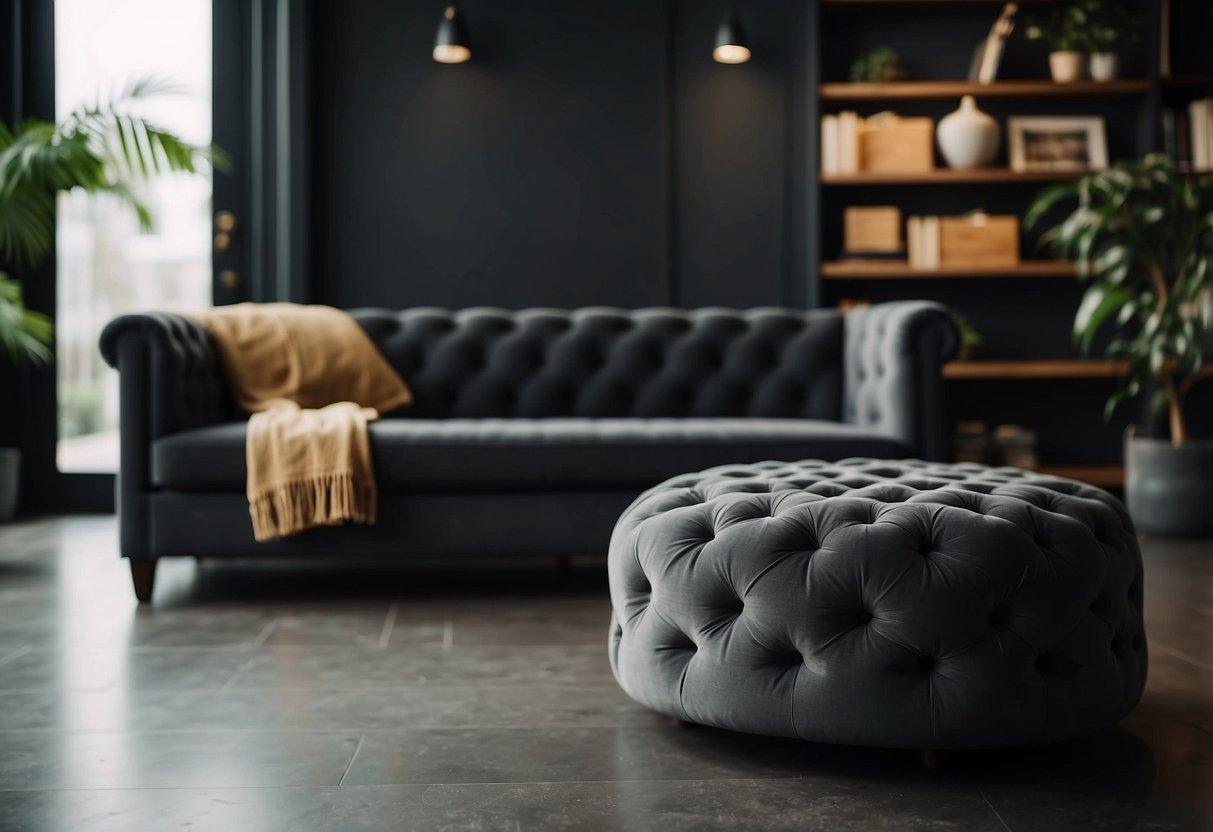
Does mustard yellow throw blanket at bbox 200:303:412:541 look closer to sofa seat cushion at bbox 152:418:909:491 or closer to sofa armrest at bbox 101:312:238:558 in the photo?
sofa seat cushion at bbox 152:418:909:491

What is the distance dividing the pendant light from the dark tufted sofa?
1.34m

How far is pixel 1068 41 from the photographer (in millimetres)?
4363

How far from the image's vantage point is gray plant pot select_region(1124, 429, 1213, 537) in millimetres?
3660

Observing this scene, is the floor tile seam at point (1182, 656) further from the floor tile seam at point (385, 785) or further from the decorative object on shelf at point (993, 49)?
the decorative object on shelf at point (993, 49)

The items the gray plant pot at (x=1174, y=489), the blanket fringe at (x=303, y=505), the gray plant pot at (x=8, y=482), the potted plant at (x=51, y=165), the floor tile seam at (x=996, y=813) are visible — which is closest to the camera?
the floor tile seam at (x=996, y=813)

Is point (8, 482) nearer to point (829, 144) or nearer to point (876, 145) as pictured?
point (829, 144)

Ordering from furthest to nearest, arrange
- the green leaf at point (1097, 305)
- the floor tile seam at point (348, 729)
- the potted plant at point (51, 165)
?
the green leaf at point (1097, 305) < the potted plant at point (51, 165) < the floor tile seam at point (348, 729)

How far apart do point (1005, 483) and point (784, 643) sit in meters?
0.57

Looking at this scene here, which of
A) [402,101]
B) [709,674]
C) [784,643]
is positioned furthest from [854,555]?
[402,101]

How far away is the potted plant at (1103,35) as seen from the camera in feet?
14.2

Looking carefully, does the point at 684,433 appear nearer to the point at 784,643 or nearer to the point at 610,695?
the point at 610,695

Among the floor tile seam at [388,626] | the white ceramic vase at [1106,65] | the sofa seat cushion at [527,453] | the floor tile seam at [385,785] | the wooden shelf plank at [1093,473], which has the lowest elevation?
the floor tile seam at [388,626]

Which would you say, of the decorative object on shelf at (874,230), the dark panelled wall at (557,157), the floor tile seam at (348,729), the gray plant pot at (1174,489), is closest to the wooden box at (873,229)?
the decorative object on shelf at (874,230)

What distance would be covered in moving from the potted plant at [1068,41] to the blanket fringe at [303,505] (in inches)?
132
